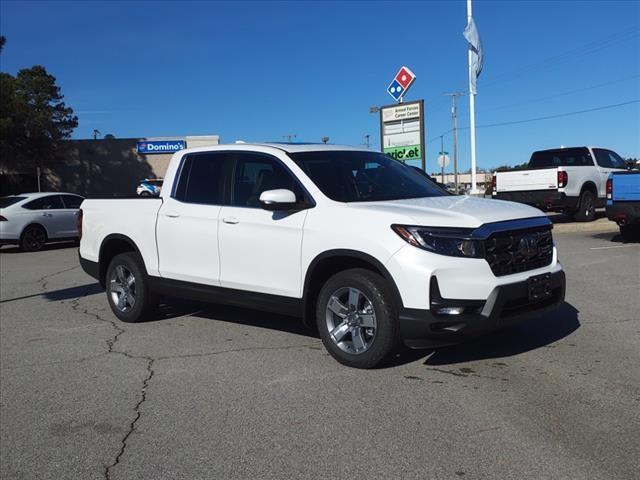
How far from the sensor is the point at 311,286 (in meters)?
5.20

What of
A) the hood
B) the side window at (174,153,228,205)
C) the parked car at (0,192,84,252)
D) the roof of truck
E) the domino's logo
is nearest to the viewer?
the hood

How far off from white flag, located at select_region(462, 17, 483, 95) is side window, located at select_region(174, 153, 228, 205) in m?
19.9

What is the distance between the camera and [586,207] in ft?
54.0

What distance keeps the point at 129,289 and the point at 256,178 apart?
91.4 inches

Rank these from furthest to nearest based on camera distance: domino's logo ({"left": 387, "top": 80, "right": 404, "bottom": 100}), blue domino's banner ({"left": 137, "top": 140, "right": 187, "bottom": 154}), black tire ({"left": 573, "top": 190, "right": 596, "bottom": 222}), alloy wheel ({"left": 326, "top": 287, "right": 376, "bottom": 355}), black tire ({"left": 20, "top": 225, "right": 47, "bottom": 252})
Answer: blue domino's banner ({"left": 137, "top": 140, "right": 187, "bottom": 154}), domino's logo ({"left": 387, "top": 80, "right": 404, "bottom": 100}), black tire ({"left": 573, "top": 190, "right": 596, "bottom": 222}), black tire ({"left": 20, "top": 225, "right": 47, "bottom": 252}), alloy wheel ({"left": 326, "top": 287, "right": 376, "bottom": 355})

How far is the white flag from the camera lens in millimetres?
23703

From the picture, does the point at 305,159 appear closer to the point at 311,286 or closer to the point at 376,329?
the point at 311,286

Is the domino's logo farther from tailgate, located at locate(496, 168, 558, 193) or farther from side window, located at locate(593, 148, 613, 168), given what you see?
side window, located at locate(593, 148, 613, 168)

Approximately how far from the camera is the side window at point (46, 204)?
15912 millimetres

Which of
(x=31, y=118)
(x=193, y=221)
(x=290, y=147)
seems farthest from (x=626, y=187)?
(x=31, y=118)

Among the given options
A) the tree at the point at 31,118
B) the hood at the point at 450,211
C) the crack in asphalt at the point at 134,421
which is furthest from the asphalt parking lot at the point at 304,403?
the tree at the point at 31,118

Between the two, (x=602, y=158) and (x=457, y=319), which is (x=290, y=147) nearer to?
(x=457, y=319)

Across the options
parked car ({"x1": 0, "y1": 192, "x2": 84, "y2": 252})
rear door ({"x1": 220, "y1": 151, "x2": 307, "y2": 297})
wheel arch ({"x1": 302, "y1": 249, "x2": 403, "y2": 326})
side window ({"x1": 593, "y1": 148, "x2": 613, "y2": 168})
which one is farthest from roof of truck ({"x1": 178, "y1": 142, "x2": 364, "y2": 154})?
side window ({"x1": 593, "y1": 148, "x2": 613, "y2": 168})

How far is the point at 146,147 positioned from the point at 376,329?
1580 inches
